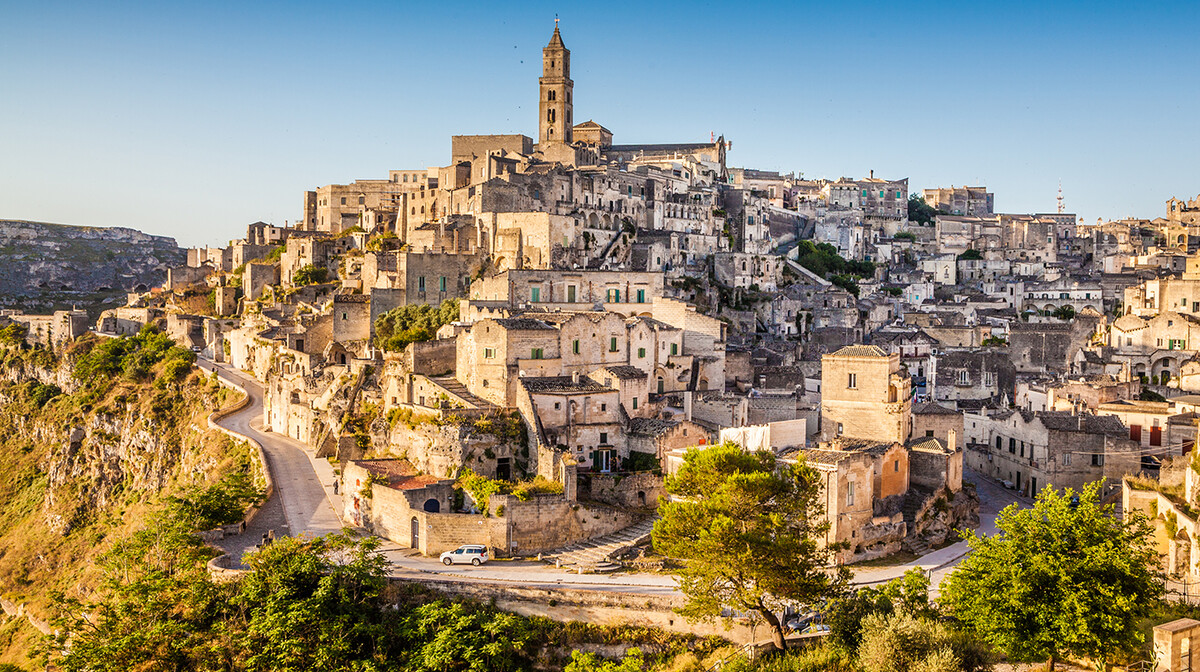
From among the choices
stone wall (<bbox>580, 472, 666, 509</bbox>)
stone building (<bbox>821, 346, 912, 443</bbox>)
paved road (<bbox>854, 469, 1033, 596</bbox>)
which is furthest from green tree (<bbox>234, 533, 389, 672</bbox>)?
stone building (<bbox>821, 346, 912, 443</bbox>)

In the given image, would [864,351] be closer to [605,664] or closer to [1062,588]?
[1062,588]

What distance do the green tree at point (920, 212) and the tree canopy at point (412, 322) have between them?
2576 inches

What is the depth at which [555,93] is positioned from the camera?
8225cm

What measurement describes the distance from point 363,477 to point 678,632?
531 inches

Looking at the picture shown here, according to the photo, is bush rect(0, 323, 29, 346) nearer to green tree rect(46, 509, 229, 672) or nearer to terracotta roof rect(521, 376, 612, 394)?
green tree rect(46, 509, 229, 672)

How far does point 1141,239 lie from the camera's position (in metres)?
95.1

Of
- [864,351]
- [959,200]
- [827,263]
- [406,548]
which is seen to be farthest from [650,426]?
[959,200]

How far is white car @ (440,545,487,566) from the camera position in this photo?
30.2 meters

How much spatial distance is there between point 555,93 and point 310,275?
28409mm

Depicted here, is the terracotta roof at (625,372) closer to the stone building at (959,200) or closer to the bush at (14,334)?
the bush at (14,334)

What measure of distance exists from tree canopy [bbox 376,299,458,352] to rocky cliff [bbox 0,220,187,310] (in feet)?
228

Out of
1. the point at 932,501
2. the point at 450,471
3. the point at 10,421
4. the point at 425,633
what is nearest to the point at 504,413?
the point at 450,471

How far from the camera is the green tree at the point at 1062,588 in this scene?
2123 cm

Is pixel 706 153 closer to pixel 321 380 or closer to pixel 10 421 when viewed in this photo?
pixel 321 380
